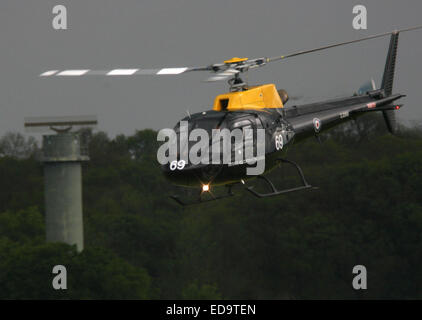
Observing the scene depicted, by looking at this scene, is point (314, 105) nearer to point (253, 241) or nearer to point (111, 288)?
point (111, 288)

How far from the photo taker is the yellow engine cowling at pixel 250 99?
590 inches

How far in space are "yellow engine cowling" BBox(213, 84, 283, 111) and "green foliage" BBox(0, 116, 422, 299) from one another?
42.0 meters

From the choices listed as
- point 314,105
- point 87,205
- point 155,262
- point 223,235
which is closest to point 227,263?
point 223,235

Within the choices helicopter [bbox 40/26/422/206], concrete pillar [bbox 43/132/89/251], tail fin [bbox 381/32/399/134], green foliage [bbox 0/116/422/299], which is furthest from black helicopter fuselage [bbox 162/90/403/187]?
green foliage [bbox 0/116/422/299]

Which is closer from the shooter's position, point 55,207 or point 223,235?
point 55,207

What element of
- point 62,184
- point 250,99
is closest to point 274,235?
point 62,184

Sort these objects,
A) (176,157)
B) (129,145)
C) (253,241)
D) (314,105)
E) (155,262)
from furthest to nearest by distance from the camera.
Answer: (129,145) < (155,262) < (253,241) < (314,105) < (176,157)

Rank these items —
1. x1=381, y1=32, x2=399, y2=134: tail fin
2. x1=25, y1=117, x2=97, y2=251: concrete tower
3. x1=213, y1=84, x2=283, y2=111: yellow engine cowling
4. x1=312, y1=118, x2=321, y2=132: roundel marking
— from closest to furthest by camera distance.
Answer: x1=213, y1=84, x2=283, y2=111: yellow engine cowling, x1=312, y1=118, x2=321, y2=132: roundel marking, x1=381, y1=32, x2=399, y2=134: tail fin, x1=25, y1=117, x2=97, y2=251: concrete tower

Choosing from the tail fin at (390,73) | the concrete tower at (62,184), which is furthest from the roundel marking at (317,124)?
the concrete tower at (62,184)

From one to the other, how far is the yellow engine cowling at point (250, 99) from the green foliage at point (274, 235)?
4199cm

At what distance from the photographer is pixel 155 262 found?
68.8m

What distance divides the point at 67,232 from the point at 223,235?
1712 cm

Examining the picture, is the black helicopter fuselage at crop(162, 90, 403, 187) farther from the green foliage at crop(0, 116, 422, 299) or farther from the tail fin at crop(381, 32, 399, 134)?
the green foliage at crop(0, 116, 422, 299)

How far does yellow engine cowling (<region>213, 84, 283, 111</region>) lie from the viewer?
14984 millimetres
